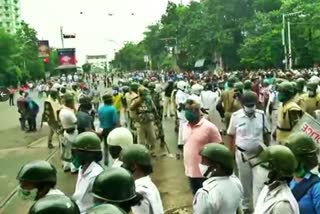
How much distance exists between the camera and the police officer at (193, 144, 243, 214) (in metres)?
4.11

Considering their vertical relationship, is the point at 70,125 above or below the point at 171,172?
above

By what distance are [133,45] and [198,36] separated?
69.8m

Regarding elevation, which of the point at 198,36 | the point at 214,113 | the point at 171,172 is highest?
the point at 198,36

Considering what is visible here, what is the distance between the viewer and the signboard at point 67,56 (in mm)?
50800

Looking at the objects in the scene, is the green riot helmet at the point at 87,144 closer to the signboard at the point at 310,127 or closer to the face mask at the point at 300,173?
the face mask at the point at 300,173

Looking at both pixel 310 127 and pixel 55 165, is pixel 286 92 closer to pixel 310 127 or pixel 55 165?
pixel 310 127

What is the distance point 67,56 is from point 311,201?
48.3 metres

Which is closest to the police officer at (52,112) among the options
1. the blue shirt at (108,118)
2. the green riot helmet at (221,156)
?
the blue shirt at (108,118)

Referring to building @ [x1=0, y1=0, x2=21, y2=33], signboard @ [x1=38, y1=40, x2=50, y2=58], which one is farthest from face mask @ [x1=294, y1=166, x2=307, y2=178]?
building @ [x1=0, y1=0, x2=21, y2=33]

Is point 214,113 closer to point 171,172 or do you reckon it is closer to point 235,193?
point 171,172

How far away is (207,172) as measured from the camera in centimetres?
436

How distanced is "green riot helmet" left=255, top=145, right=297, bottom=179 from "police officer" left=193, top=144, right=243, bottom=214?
1.09 ft

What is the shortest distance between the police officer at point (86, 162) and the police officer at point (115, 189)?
4.80 feet

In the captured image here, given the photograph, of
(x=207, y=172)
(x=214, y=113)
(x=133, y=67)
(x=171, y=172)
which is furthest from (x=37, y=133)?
(x=133, y=67)
